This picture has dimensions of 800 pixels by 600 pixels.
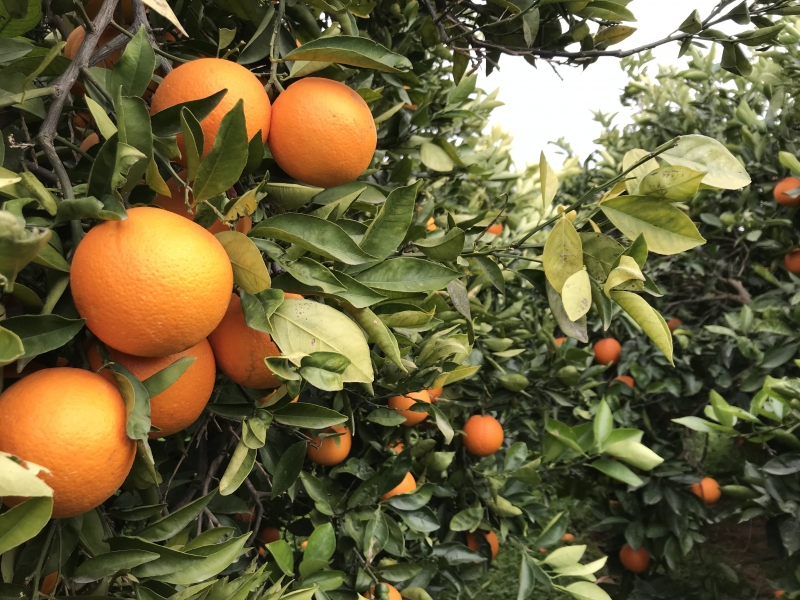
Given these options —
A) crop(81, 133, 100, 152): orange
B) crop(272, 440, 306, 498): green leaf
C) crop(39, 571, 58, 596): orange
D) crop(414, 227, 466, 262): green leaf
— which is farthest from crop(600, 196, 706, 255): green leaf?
crop(39, 571, 58, 596): orange

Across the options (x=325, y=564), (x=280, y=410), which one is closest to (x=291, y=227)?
(x=280, y=410)

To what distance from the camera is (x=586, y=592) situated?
131 cm

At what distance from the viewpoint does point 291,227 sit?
0.65 meters

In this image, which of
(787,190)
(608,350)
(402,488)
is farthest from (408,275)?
(608,350)

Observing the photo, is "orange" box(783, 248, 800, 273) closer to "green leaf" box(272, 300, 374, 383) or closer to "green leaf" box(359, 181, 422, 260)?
"green leaf" box(359, 181, 422, 260)


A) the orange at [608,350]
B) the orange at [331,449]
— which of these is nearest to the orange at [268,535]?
the orange at [331,449]

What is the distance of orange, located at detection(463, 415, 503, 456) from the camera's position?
160 centimetres

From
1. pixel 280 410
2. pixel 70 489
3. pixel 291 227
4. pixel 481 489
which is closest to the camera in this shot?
pixel 70 489

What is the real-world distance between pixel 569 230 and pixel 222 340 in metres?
0.45

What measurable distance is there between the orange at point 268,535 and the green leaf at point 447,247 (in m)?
0.78

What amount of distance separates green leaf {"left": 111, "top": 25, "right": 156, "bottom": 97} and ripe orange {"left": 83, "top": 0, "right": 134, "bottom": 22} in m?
0.28

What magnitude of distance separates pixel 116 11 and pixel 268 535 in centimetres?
105

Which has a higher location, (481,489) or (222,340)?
(222,340)

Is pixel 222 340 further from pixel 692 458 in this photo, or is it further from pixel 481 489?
pixel 692 458
